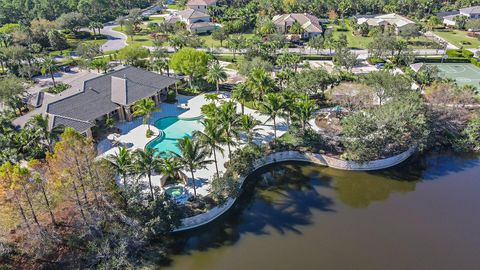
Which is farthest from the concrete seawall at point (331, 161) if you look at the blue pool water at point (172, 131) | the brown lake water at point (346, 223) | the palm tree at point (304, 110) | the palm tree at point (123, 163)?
the blue pool water at point (172, 131)

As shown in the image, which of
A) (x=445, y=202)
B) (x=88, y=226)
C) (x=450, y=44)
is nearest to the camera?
(x=88, y=226)

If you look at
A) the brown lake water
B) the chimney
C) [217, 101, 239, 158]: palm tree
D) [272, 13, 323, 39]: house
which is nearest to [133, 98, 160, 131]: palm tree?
the chimney

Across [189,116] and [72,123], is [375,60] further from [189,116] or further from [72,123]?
[72,123]

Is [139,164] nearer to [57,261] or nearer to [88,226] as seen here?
[88,226]

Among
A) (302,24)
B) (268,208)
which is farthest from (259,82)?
(302,24)

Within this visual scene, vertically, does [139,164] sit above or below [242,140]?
above

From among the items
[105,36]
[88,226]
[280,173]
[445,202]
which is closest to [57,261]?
[88,226]

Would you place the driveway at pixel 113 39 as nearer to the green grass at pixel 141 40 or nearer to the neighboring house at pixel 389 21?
the green grass at pixel 141 40
